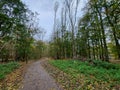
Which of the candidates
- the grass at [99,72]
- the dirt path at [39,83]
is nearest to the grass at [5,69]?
the dirt path at [39,83]

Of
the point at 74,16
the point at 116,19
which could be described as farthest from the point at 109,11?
the point at 74,16

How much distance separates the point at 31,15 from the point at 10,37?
9.81m

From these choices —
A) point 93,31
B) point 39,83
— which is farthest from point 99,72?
point 93,31

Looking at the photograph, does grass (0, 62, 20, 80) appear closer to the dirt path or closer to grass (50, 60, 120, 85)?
the dirt path

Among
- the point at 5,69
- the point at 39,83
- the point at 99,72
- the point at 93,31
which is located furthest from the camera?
the point at 93,31

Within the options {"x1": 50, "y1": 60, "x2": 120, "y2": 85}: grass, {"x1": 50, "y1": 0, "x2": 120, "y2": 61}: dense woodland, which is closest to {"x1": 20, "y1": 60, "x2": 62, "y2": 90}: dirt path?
{"x1": 50, "y1": 60, "x2": 120, "y2": 85}: grass

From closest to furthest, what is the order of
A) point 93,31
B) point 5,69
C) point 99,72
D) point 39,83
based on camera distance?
point 39,83 < point 99,72 < point 5,69 < point 93,31

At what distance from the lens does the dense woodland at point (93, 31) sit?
20.9 m

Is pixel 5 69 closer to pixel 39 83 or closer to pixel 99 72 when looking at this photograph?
pixel 39 83

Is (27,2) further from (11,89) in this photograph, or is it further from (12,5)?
(11,89)

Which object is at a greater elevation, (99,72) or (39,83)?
(99,72)

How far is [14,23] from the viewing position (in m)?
23.9

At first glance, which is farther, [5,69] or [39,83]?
[5,69]

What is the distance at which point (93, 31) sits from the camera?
106 ft
